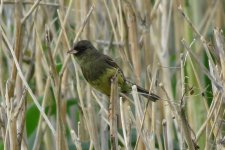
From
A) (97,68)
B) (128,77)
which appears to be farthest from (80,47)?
(128,77)

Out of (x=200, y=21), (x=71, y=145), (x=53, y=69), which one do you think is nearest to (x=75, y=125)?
(x=71, y=145)

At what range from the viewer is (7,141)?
1957mm

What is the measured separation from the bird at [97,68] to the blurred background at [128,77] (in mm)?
44

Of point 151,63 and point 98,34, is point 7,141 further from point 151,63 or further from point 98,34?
point 98,34

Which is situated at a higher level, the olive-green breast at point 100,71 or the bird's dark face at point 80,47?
the bird's dark face at point 80,47

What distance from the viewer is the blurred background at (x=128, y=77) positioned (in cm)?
186

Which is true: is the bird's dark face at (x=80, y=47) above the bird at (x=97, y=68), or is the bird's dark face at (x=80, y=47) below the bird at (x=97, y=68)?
above

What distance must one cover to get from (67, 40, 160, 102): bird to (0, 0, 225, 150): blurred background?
1.7 inches

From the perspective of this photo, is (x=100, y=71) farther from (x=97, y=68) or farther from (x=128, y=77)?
(x=128, y=77)

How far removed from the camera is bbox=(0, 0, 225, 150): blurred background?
6.09 ft

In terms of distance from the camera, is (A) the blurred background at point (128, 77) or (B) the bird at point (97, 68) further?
(B) the bird at point (97, 68)

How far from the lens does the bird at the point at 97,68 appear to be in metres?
2.33

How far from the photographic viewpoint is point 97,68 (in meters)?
2.39

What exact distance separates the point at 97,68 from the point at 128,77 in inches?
14.8
